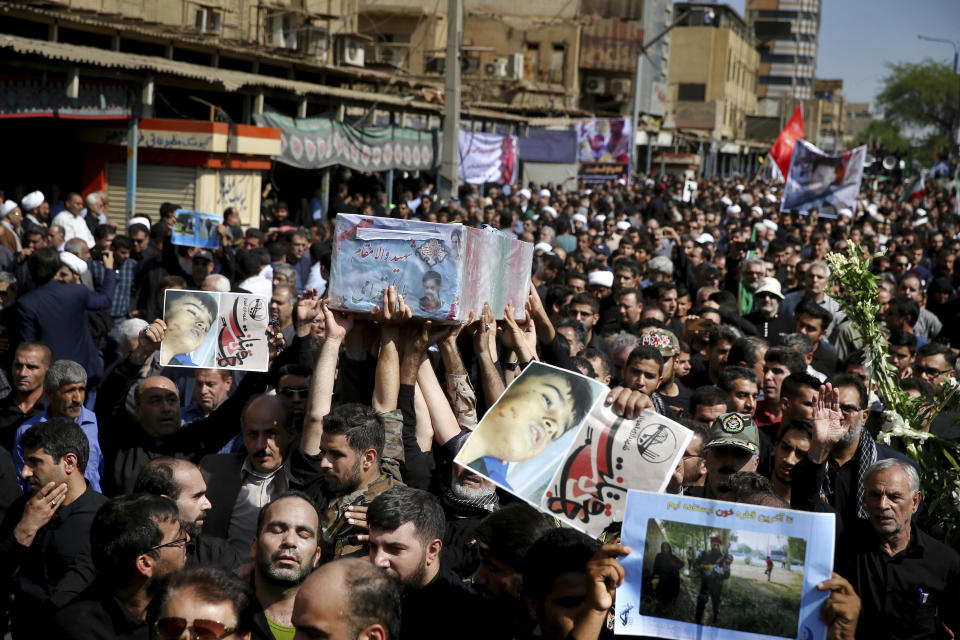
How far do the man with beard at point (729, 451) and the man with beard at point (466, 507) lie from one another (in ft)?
2.98

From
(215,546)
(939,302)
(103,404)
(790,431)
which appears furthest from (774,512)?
Result: (939,302)

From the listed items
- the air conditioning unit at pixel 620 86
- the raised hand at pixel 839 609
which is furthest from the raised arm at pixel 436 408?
the air conditioning unit at pixel 620 86

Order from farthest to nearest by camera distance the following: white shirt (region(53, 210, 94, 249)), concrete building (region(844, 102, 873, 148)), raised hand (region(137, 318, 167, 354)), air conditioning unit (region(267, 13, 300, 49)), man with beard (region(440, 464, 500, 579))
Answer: concrete building (region(844, 102, 873, 148)) → air conditioning unit (region(267, 13, 300, 49)) → white shirt (region(53, 210, 94, 249)) → raised hand (region(137, 318, 167, 354)) → man with beard (region(440, 464, 500, 579))

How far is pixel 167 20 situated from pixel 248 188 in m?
9.26

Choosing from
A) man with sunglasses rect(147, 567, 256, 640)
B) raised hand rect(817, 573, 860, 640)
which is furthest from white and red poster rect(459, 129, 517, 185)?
raised hand rect(817, 573, 860, 640)

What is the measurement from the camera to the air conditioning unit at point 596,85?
58000mm

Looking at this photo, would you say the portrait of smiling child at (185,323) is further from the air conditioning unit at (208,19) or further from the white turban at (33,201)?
the air conditioning unit at (208,19)

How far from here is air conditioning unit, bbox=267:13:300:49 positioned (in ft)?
102

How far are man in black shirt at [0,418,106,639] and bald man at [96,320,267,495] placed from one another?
0.82 metres

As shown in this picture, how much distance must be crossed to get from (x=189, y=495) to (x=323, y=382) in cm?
77

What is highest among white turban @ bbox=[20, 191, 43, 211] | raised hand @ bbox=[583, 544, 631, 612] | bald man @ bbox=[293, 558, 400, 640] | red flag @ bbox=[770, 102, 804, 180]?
red flag @ bbox=[770, 102, 804, 180]

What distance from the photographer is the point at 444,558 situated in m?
4.33

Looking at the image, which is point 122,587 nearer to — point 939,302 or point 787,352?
point 787,352

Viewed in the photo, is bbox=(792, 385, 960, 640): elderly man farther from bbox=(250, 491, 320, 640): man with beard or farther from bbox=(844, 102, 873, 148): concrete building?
bbox=(844, 102, 873, 148): concrete building
